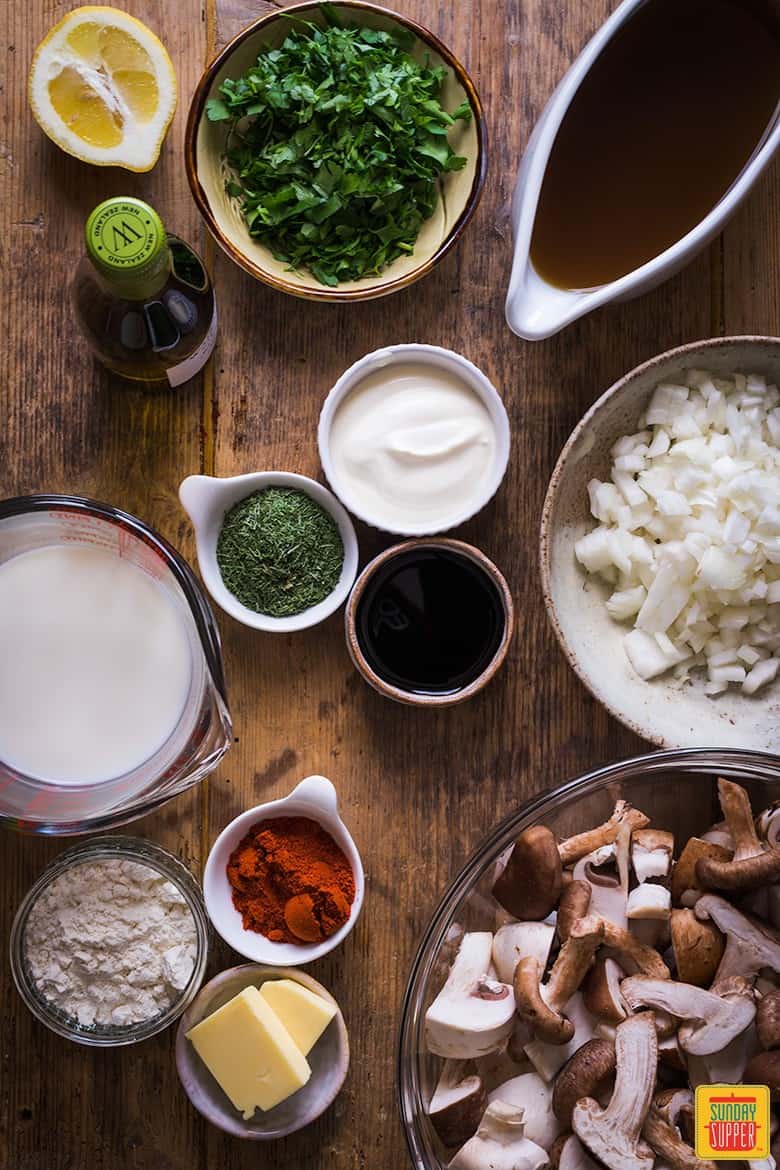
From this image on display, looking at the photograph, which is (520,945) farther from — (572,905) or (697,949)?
(697,949)

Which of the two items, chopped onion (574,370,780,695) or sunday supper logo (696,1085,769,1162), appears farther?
chopped onion (574,370,780,695)

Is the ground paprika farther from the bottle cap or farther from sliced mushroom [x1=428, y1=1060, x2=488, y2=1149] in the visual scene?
the bottle cap

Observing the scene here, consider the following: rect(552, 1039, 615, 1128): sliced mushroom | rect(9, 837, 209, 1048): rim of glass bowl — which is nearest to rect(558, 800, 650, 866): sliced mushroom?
rect(552, 1039, 615, 1128): sliced mushroom

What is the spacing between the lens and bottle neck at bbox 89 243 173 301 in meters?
1.28

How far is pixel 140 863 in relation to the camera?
1.55 m

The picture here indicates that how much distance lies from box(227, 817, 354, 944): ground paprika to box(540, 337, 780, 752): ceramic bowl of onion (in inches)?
17.7

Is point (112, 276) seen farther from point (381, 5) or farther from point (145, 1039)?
point (145, 1039)

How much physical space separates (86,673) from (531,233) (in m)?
0.83

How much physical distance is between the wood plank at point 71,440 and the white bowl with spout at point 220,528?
89mm

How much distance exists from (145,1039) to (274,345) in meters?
1.03

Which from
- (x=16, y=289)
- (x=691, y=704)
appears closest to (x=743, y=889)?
(x=691, y=704)

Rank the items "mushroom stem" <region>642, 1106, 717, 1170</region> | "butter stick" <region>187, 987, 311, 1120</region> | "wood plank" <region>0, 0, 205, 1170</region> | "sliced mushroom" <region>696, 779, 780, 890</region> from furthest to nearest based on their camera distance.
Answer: "wood plank" <region>0, 0, 205, 1170</region> < "butter stick" <region>187, 987, 311, 1120</region> < "sliced mushroom" <region>696, 779, 780, 890</region> < "mushroom stem" <region>642, 1106, 717, 1170</region>

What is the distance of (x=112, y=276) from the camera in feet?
4.20

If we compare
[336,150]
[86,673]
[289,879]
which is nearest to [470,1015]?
[289,879]
